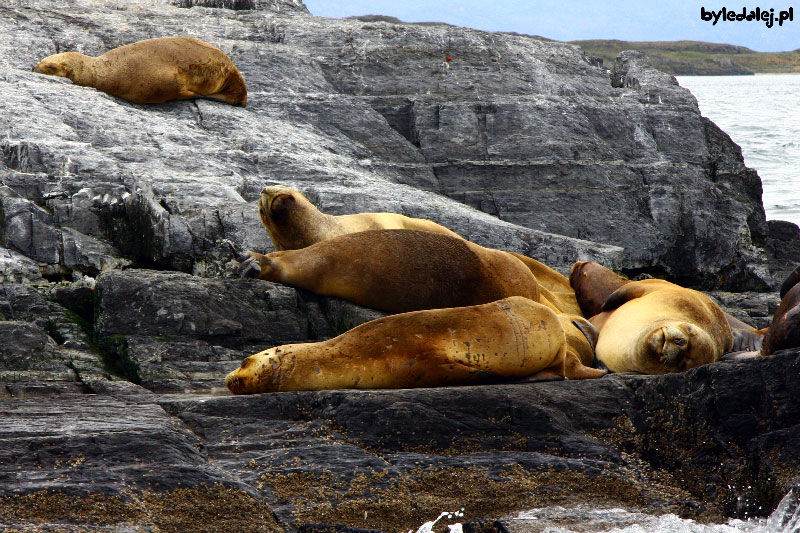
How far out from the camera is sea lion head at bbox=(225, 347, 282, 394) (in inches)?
209

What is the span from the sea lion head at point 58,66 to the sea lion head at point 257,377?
659cm

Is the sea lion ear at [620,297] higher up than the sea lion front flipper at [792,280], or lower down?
lower down

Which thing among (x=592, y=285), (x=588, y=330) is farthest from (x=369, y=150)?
(x=588, y=330)

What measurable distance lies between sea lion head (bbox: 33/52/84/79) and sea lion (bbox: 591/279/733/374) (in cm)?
661

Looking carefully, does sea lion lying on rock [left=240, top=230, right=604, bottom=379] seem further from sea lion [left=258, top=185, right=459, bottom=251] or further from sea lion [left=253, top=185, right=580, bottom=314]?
sea lion [left=258, top=185, right=459, bottom=251]

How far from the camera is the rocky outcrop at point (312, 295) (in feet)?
13.7

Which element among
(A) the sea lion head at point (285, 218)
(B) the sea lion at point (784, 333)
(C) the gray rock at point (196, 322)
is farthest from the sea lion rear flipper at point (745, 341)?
(A) the sea lion head at point (285, 218)

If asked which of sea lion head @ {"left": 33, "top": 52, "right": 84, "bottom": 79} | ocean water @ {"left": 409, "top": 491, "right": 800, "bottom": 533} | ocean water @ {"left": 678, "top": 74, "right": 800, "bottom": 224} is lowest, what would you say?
ocean water @ {"left": 678, "top": 74, "right": 800, "bottom": 224}

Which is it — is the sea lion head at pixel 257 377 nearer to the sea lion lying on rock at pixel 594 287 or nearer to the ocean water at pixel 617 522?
the ocean water at pixel 617 522

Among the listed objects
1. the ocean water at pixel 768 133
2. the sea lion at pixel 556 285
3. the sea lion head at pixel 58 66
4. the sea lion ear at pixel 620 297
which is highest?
the sea lion head at pixel 58 66

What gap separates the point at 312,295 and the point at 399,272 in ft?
2.23

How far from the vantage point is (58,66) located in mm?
10648

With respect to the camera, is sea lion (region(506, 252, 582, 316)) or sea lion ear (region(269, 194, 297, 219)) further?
sea lion (region(506, 252, 582, 316))

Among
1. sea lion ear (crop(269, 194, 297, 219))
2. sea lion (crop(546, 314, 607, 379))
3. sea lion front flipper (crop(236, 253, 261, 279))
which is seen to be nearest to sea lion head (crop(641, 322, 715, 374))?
sea lion (crop(546, 314, 607, 379))
